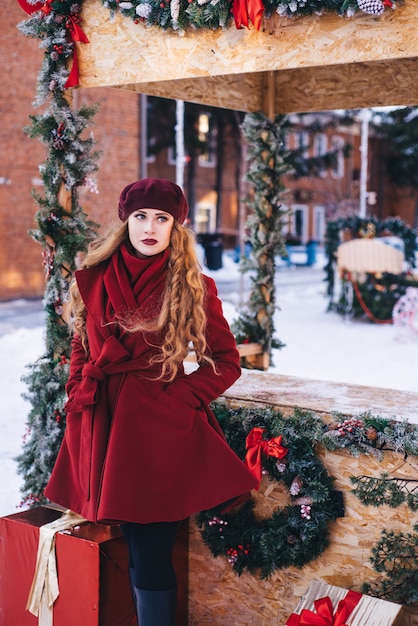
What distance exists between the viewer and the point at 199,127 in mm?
28812

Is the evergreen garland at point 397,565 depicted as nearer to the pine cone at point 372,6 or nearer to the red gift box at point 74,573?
the red gift box at point 74,573

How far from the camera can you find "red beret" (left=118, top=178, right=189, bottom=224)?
3062mm

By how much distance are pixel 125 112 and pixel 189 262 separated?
54.0 feet

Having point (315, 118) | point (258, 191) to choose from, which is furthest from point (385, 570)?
point (315, 118)

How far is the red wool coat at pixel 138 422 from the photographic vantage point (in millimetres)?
2898

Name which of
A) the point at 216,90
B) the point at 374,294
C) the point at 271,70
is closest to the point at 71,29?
the point at 271,70

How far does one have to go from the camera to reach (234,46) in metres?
3.57

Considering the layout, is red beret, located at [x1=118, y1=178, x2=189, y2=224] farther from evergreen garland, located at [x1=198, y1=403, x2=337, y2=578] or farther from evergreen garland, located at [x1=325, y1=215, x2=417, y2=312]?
evergreen garland, located at [x1=325, y1=215, x2=417, y2=312]

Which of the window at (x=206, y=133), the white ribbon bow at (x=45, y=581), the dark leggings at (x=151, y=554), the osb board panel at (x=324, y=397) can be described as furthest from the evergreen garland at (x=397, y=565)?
the window at (x=206, y=133)

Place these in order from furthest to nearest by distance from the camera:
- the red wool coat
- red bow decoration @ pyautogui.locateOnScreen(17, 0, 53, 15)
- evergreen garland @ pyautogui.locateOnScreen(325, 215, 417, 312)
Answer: evergreen garland @ pyautogui.locateOnScreen(325, 215, 417, 312)
red bow decoration @ pyautogui.locateOnScreen(17, 0, 53, 15)
the red wool coat

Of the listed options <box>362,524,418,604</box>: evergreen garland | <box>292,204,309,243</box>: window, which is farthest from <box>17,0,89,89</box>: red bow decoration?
<box>292,204,309,243</box>: window

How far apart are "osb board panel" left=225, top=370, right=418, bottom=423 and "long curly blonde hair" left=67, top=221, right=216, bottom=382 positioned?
2.60 ft

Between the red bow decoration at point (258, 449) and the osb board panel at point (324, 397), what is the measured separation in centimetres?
20

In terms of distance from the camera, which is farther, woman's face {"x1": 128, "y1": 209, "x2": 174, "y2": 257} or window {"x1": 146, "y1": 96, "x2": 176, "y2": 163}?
window {"x1": 146, "y1": 96, "x2": 176, "y2": 163}
